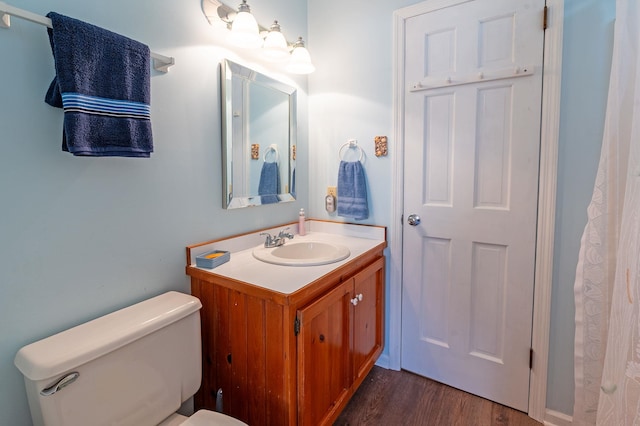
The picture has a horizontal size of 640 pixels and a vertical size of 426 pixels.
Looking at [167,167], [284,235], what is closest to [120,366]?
[167,167]

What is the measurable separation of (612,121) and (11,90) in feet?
5.52

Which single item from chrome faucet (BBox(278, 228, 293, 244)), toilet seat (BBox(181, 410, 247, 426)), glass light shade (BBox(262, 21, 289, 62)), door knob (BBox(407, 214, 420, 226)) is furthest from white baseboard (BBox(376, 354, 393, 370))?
glass light shade (BBox(262, 21, 289, 62))

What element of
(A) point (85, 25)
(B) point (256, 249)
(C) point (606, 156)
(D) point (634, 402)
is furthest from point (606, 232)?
(A) point (85, 25)

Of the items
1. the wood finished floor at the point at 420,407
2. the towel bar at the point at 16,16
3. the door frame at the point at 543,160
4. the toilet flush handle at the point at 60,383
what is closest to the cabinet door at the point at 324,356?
the wood finished floor at the point at 420,407

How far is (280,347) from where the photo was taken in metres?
1.12

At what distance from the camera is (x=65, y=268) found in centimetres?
101

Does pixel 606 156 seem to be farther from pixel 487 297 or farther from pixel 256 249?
pixel 256 249

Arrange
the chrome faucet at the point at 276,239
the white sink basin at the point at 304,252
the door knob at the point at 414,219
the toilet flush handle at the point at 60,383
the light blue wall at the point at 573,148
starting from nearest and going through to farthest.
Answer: the toilet flush handle at the point at 60,383 < the light blue wall at the point at 573,148 < the white sink basin at the point at 304,252 < the chrome faucet at the point at 276,239 < the door knob at the point at 414,219

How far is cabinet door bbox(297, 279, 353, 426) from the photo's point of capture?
3.84ft

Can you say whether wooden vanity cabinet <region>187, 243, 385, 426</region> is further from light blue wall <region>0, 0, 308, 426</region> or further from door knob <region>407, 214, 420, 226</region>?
door knob <region>407, 214, 420, 226</region>

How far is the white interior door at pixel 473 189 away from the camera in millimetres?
1512

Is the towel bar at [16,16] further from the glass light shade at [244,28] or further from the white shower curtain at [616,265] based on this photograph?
the white shower curtain at [616,265]

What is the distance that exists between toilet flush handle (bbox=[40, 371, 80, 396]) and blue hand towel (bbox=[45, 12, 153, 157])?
0.62 meters

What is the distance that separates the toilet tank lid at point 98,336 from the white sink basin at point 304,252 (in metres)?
0.41
